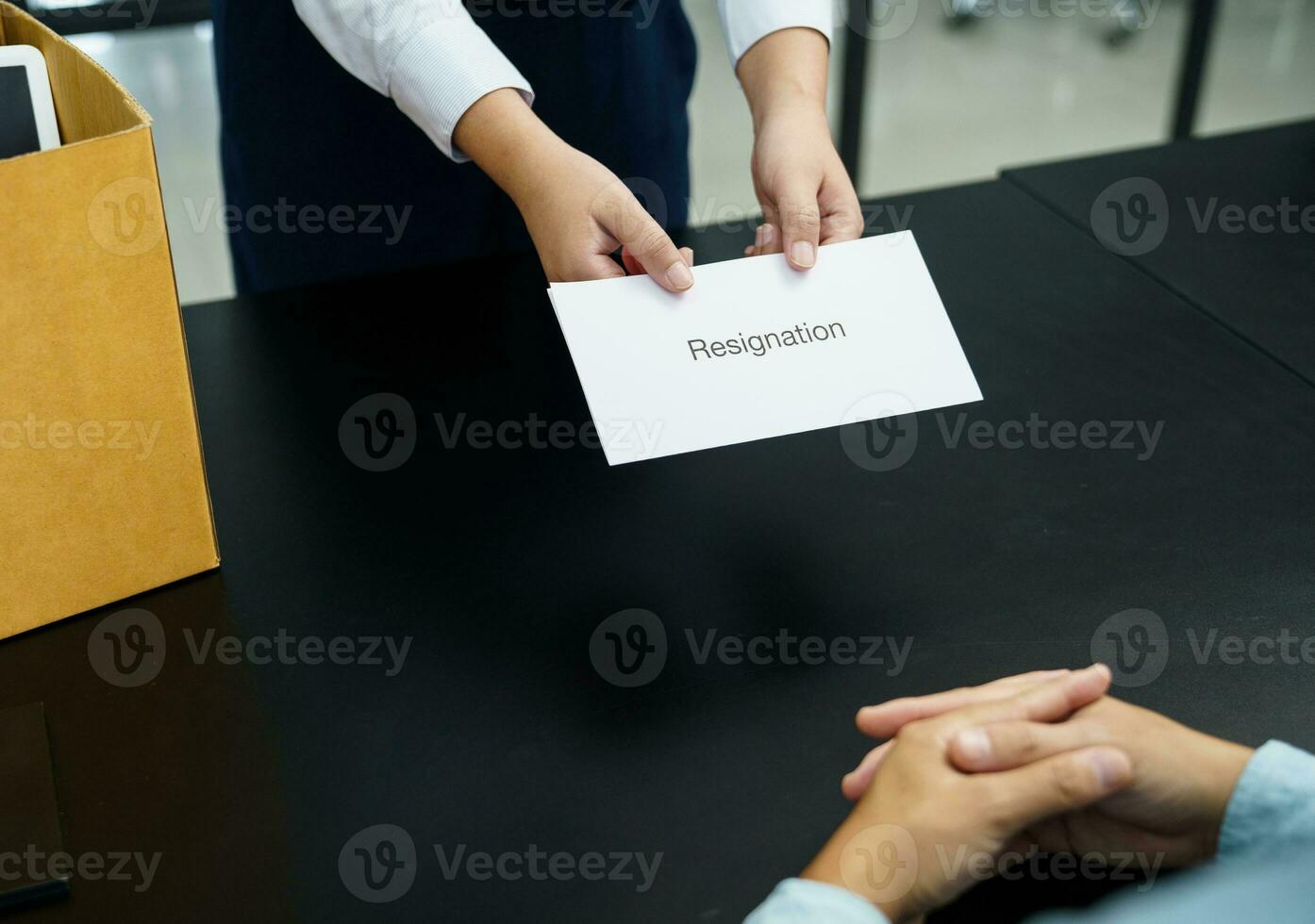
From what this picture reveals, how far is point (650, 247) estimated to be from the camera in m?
0.86

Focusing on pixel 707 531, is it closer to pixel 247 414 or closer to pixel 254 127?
pixel 247 414

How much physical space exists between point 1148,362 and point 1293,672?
381 mm

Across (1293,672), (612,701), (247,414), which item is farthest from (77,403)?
(1293,672)

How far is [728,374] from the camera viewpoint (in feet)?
2.76

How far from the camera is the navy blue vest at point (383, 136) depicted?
1.30 meters

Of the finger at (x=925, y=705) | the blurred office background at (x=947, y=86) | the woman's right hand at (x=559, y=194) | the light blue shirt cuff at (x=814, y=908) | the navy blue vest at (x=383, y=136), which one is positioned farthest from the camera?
the blurred office background at (x=947, y=86)

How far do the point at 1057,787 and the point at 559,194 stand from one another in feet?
1.98

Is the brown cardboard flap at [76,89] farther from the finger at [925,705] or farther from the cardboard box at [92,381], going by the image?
the finger at [925,705]

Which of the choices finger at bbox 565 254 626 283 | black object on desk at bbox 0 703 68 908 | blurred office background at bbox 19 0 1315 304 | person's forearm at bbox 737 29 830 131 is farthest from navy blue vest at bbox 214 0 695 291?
blurred office background at bbox 19 0 1315 304

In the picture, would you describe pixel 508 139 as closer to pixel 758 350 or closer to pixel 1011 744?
pixel 758 350

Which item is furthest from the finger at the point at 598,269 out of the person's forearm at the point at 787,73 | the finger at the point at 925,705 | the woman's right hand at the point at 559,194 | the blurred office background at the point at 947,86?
the blurred office background at the point at 947,86

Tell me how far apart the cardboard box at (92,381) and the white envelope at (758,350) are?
258 millimetres

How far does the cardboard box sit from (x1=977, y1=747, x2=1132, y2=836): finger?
1.76 ft

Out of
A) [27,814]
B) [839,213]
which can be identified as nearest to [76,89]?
[27,814]
